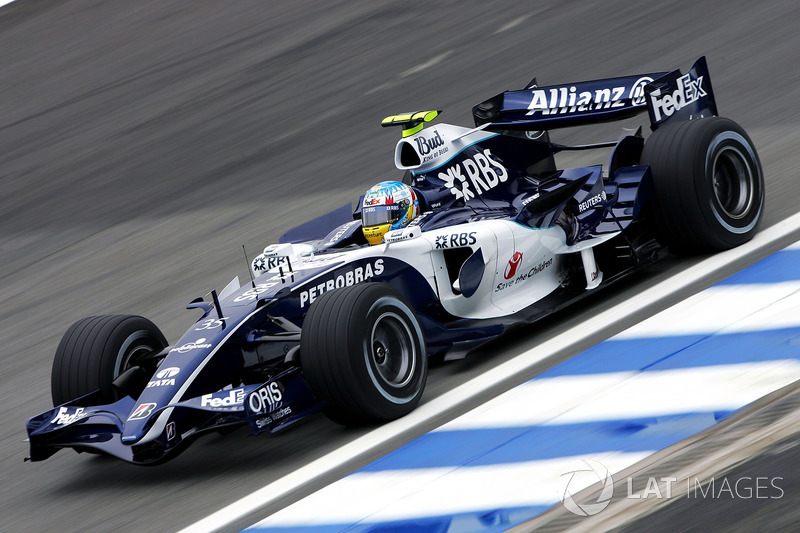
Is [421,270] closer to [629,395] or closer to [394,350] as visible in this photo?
[394,350]

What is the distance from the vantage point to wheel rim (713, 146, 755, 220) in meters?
7.57

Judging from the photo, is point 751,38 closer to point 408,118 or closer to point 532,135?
point 532,135

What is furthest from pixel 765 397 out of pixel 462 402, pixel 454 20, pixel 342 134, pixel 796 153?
pixel 454 20

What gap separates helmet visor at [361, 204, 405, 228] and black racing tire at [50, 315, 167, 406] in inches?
63.3

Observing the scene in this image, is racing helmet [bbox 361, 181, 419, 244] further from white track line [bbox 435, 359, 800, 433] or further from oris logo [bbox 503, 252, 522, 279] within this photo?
white track line [bbox 435, 359, 800, 433]

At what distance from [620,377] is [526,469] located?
1.05 m

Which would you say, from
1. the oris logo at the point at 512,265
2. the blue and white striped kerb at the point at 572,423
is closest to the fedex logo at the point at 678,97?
the oris logo at the point at 512,265

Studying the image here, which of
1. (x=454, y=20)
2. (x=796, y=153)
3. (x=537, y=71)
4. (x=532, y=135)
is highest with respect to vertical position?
(x=454, y=20)

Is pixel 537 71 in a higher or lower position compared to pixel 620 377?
higher

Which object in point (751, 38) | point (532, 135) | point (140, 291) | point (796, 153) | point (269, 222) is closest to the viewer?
point (532, 135)

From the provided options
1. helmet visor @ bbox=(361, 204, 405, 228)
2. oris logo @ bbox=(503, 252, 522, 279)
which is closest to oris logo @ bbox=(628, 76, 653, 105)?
oris logo @ bbox=(503, 252, 522, 279)

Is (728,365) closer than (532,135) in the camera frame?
Yes

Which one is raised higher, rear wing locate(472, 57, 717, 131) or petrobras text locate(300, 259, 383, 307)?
rear wing locate(472, 57, 717, 131)

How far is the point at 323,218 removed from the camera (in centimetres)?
789
